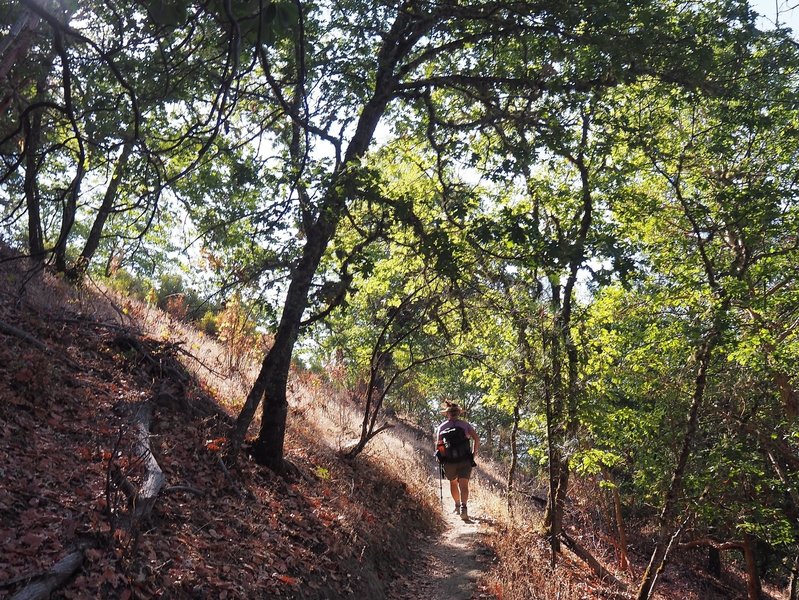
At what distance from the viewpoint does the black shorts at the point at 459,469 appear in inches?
398

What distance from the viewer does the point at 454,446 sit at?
397 inches

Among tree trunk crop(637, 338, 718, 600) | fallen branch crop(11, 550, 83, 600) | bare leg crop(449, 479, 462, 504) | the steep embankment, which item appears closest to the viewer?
fallen branch crop(11, 550, 83, 600)

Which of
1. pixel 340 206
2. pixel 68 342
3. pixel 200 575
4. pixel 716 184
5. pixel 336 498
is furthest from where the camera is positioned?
pixel 716 184

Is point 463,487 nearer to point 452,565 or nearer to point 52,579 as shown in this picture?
point 452,565

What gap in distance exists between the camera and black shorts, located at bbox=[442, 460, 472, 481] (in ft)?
33.1

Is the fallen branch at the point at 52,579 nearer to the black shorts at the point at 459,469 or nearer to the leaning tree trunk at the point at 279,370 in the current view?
the leaning tree trunk at the point at 279,370

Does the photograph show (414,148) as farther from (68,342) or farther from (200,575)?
(200,575)

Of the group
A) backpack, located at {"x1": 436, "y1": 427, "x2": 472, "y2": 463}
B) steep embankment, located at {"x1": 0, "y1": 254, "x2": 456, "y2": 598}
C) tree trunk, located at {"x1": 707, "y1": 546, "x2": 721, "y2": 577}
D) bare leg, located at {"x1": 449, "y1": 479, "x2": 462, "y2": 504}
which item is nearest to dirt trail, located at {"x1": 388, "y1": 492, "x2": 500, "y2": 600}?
steep embankment, located at {"x1": 0, "y1": 254, "x2": 456, "y2": 598}

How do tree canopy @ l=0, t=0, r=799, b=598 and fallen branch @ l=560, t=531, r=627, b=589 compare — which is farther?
fallen branch @ l=560, t=531, r=627, b=589

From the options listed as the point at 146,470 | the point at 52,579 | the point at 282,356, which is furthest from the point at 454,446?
the point at 52,579

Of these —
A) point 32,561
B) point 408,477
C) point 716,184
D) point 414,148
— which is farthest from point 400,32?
point 408,477

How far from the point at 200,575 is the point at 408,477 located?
7858mm

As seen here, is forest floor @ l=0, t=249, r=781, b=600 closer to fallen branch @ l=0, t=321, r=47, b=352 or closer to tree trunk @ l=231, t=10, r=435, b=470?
fallen branch @ l=0, t=321, r=47, b=352

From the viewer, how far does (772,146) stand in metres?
8.70
